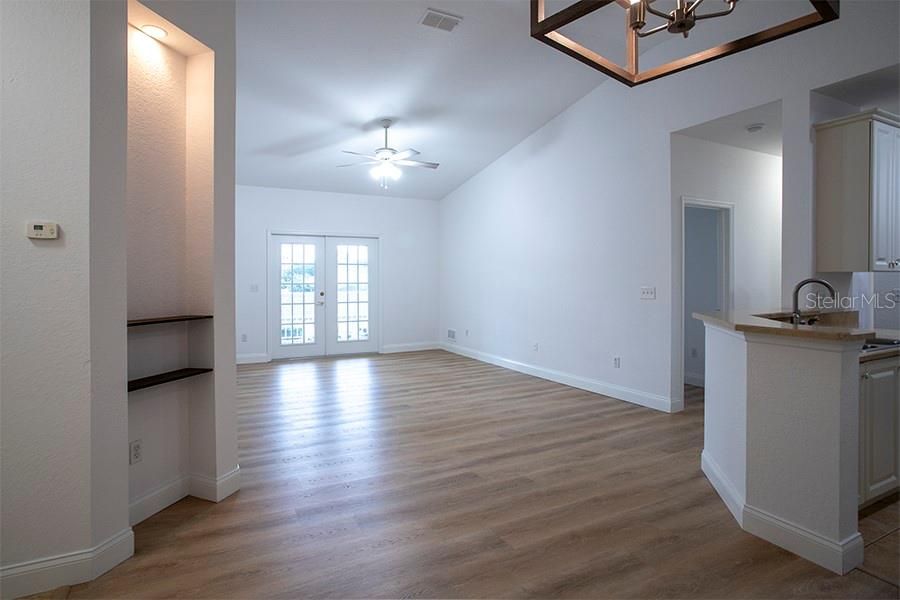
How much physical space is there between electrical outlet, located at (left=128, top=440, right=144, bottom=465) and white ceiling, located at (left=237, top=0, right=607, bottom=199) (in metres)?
3.18

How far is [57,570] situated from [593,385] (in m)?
4.87

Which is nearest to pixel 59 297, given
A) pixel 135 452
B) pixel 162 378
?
pixel 162 378

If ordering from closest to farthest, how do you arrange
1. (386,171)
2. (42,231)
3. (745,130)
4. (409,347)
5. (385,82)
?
(42,231) < (745,130) < (385,82) < (386,171) < (409,347)

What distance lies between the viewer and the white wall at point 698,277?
235 inches

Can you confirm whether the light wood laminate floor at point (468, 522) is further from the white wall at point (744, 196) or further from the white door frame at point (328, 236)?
the white door frame at point (328, 236)

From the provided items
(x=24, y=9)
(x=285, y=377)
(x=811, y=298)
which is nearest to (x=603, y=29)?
(x=811, y=298)

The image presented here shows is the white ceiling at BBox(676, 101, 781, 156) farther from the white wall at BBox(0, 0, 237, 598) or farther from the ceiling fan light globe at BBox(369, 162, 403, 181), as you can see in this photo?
the white wall at BBox(0, 0, 237, 598)

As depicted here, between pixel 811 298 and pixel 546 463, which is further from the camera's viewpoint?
pixel 811 298

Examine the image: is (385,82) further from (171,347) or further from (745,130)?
(745,130)

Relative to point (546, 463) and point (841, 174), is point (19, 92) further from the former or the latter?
point (841, 174)

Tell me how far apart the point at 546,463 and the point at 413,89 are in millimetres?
3948

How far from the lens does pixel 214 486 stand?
2814mm

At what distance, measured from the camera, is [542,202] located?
A: 6.39 meters

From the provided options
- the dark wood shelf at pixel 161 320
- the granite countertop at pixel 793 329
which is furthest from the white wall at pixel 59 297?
the granite countertop at pixel 793 329
